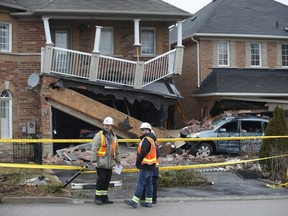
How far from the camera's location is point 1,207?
1065 centimetres

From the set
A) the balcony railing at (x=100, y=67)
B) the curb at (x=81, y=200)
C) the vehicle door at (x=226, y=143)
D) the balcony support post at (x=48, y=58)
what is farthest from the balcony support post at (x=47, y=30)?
the curb at (x=81, y=200)

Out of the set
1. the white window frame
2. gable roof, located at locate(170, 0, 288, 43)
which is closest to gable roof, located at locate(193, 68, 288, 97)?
the white window frame

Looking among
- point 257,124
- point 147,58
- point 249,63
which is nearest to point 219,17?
point 249,63

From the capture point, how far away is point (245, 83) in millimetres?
26484

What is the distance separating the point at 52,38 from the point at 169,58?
202 inches

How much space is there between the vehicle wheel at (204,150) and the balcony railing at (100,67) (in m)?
3.47

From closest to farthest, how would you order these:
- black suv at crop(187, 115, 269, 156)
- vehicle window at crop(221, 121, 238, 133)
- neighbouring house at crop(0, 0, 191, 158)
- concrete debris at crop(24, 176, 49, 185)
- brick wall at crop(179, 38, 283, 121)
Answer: concrete debris at crop(24, 176, 49, 185), black suv at crop(187, 115, 269, 156), neighbouring house at crop(0, 0, 191, 158), vehicle window at crop(221, 121, 238, 133), brick wall at crop(179, 38, 283, 121)

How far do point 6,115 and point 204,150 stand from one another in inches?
327

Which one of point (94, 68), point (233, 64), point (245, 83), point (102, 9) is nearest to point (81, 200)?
point (94, 68)

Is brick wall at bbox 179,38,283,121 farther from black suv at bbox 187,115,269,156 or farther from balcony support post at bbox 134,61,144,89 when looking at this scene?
balcony support post at bbox 134,61,144,89

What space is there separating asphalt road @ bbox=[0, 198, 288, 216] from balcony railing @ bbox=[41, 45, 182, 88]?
35.0ft

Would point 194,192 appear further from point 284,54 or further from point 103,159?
point 284,54

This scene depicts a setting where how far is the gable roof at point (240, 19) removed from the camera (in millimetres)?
27891

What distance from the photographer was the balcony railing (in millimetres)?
21344
